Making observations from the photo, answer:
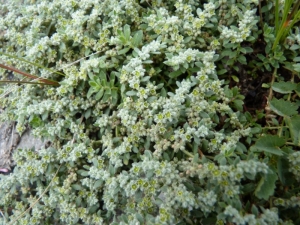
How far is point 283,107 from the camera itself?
6.16 feet

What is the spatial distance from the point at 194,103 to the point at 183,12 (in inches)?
27.9

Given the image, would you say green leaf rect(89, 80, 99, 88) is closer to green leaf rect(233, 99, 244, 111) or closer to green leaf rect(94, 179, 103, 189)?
green leaf rect(94, 179, 103, 189)

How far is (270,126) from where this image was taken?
2.07m

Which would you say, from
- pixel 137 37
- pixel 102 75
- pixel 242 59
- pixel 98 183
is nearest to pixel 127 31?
pixel 137 37

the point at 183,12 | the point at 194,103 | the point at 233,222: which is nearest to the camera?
the point at 233,222

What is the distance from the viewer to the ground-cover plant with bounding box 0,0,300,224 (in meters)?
1.81

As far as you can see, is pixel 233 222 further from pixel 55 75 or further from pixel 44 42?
pixel 44 42

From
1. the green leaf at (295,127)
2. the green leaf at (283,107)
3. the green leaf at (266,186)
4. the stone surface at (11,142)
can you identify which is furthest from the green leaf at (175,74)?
the stone surface at (11,142)

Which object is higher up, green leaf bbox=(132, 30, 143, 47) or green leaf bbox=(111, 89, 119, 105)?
green leaf bbox=(132, 30, 143, 47)

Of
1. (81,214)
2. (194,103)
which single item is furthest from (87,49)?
(81,214)

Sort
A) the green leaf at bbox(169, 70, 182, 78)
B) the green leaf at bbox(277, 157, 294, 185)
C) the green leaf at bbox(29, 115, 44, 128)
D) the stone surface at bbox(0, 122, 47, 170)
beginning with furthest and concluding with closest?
the stone surface at bbox(0, 122, 47, 170) → the green leaf at bbox(29, 115, 44, 128) → the green leaf at bbox(169, 70, 182, 78) → the green leaf at bbox(277, 157, 294, 185)

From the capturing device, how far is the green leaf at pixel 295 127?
5.95 feet

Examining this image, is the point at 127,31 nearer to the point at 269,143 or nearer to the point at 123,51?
the point at 123,51

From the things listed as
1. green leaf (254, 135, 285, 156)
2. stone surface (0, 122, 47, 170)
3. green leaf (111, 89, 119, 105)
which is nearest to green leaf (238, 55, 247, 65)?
green leaf (254, 135, 285, 156)
